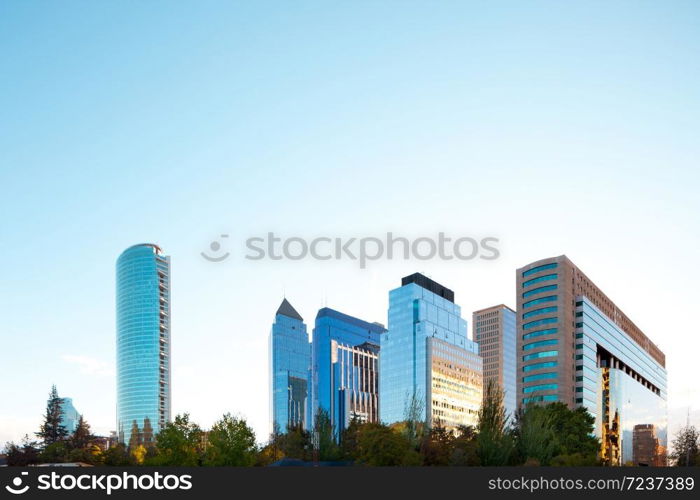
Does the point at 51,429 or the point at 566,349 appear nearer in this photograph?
the point at 51,429

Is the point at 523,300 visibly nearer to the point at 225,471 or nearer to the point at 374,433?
the point at 374,433

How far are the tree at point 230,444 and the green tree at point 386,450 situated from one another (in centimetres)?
1389

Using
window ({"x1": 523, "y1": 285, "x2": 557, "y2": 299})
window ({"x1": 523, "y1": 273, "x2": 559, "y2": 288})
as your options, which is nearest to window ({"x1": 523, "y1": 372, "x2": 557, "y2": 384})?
window ({"x1": 523, "y1": 285, "x2": 557, "y2": 299})

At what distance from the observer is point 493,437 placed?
69312mm

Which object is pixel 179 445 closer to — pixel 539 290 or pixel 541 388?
pixel 541 388

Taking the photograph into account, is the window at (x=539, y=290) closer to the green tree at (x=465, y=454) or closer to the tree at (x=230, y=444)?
the green tree at (x=465, y=454)

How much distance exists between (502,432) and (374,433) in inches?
491

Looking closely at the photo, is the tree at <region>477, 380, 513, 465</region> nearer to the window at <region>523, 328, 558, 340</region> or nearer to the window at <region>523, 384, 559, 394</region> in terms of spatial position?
the window at <region>523, 384, 559, 394</region>

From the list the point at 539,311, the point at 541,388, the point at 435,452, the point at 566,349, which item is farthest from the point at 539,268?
the point at 435,452

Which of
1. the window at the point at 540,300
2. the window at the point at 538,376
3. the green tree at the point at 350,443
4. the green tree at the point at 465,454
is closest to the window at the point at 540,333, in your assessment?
the window at the point at 540,300

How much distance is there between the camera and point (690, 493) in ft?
127

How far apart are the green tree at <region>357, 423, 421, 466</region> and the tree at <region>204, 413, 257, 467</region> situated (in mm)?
13886

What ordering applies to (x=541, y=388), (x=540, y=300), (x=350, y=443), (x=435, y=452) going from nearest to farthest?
1. (x=435, y=452)
2. (x=350, y=443)
3. (x=541, y=388)
4. (x=540, y=300)

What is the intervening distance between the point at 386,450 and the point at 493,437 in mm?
10113
